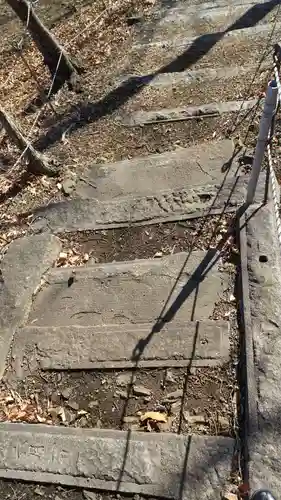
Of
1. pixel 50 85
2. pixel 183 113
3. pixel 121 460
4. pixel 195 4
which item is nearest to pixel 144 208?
pixel 183 113

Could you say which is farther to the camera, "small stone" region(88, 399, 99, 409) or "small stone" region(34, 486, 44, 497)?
"small stone" region(88, 399, 99, 409)

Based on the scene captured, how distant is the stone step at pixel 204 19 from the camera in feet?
24.4

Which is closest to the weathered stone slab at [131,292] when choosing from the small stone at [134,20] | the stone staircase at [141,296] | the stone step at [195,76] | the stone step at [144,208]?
the stone staircase at [141,296]

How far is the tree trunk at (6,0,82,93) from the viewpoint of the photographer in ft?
22.9

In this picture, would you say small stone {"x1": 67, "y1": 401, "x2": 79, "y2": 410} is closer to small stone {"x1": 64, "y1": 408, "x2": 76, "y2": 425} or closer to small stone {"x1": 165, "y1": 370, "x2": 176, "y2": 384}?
small stone {"x1": 64, "y1": 408, "x2": 76, "y2": 425}

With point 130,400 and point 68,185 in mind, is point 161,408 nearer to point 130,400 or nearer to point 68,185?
point 130,400

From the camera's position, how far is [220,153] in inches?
206

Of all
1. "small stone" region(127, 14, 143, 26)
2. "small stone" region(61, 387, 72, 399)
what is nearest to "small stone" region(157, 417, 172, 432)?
"small stone" region(61, 387, 72, 399)

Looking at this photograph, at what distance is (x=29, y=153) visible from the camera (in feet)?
19.0

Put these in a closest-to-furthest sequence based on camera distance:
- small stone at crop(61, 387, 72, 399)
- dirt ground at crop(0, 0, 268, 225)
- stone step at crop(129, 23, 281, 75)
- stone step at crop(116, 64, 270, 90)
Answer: small stone at crop(61, 387, 72, 399) < dirt ground at crop(0, 0, 268, 225) < stone step at crop(116, 64, 270, 90) < stone step at crop(129, 23, 281, 75)

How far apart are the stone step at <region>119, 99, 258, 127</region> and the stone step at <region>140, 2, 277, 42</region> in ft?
6.66

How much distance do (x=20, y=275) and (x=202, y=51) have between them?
14.0ft

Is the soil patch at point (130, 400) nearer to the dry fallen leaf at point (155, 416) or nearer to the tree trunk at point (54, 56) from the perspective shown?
the dry fallen leaf at point (155, 416)

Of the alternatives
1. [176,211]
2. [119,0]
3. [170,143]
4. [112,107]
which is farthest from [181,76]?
[119,0]
